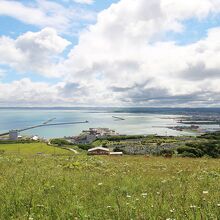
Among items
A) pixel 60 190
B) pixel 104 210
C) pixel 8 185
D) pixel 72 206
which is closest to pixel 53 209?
pixel 72 206

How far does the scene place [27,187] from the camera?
9398mm

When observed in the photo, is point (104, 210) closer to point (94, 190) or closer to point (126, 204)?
point (126, 204)

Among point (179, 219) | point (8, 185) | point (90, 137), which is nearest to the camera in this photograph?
point (179, 219)

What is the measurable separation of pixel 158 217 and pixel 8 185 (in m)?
5.23

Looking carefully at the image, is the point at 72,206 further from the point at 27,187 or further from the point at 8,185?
the point at 8,185

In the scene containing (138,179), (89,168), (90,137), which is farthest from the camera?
(90,137)

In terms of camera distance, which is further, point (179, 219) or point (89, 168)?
point (89, 168)

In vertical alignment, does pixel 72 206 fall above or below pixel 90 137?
above

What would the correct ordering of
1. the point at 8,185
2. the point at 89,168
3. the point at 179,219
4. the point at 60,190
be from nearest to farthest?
the point at 179,219 → the point at 60,190 → the point at 8,185 → the point at 89,168

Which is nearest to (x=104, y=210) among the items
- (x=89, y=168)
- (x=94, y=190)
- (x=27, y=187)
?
(x=94, y=190)

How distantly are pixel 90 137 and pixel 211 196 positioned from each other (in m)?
145

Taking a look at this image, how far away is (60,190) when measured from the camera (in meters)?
9.12

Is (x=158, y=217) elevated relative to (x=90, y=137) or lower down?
elevated

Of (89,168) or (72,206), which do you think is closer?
(72,206)
